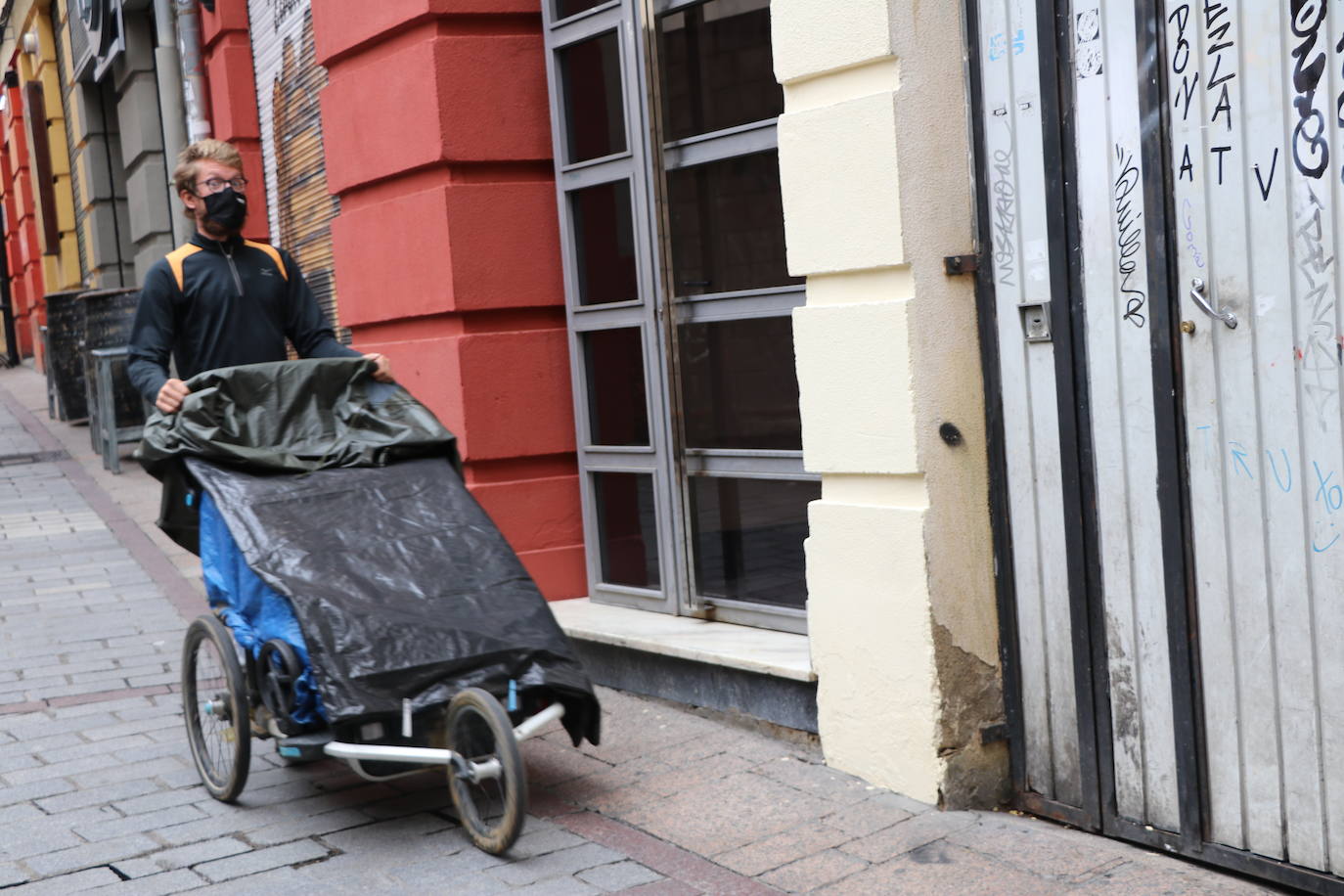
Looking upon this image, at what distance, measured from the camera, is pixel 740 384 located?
5.54m

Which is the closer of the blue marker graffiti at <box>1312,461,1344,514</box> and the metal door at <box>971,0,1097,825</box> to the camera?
the blue marker graffiti at <box>1312,461,1344,514</box>

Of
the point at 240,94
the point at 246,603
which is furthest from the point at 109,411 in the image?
the point at 246,603

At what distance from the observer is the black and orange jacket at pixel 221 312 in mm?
5242

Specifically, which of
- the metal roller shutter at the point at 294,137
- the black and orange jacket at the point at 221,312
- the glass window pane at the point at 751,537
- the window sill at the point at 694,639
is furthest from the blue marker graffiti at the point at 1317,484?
the metal roller shutter at the point at 294,137

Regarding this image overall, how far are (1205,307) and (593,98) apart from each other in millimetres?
3188

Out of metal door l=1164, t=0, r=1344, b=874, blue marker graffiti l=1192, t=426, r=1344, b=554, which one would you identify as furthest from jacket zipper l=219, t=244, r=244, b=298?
blue marker graffiti l=1192, t=426, r=1344, b=554

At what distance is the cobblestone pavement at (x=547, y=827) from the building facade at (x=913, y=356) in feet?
0.57

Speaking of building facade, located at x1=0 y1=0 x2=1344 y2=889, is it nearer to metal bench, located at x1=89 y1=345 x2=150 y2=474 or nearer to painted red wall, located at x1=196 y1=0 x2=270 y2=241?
painted red wall, located at x1=196 y1=0 x2=270 y2=241

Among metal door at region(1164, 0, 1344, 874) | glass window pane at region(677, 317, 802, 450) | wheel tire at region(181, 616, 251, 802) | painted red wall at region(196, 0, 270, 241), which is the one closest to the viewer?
metal door at region(1164, 0, 1344, 874)

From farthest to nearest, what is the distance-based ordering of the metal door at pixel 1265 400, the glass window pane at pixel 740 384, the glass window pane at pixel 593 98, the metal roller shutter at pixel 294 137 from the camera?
the metal roller shutter at pixel 294 137
the glass window pane at pixel 593 98
the glass window pane at pixel 740 384
the metal door at pixel 1265 400

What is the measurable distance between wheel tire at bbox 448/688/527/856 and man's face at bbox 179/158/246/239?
216cm

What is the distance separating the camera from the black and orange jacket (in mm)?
5242

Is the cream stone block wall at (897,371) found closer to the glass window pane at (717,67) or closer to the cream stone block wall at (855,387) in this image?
the cream stone block wall at (855,387)

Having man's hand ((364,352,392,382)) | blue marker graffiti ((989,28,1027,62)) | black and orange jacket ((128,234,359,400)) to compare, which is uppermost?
blue marker graffiti ((989,28,1027,62))
